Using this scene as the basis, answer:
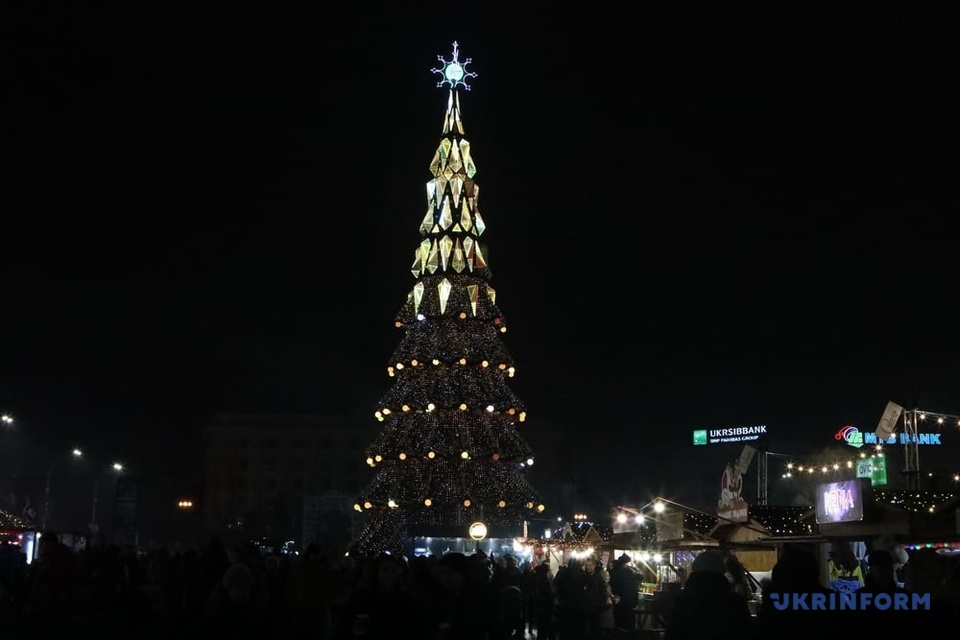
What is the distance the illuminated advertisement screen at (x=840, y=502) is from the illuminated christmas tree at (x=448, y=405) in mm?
16918

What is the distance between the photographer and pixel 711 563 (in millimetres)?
6426

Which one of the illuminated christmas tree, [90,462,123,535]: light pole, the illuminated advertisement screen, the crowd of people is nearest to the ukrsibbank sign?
the illuminated christmas tree

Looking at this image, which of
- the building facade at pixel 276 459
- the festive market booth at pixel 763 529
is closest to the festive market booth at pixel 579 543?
the festive market booth at pixel 763 529

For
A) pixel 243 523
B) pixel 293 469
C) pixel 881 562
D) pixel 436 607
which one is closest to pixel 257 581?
pixel 436 607

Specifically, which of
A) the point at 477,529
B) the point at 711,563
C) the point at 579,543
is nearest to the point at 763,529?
the point at 579,543

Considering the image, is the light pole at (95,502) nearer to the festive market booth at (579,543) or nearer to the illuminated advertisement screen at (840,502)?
the festive market booth at (579,543)

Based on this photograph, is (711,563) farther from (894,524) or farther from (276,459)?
(276,459)

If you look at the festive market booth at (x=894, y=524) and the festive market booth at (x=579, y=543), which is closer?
the festive market booth at (x=894, y=524)

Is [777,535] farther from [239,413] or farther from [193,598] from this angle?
[239,413]

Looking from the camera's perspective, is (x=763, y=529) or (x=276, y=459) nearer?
(x=763, y=529)

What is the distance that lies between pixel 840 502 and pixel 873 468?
22332 millimetres

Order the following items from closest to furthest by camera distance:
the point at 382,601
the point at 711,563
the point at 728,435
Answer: the point at 711,563
the point at 382,601
the point at 728,435

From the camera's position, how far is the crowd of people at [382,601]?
622cm

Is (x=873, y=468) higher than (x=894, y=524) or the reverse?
higher
